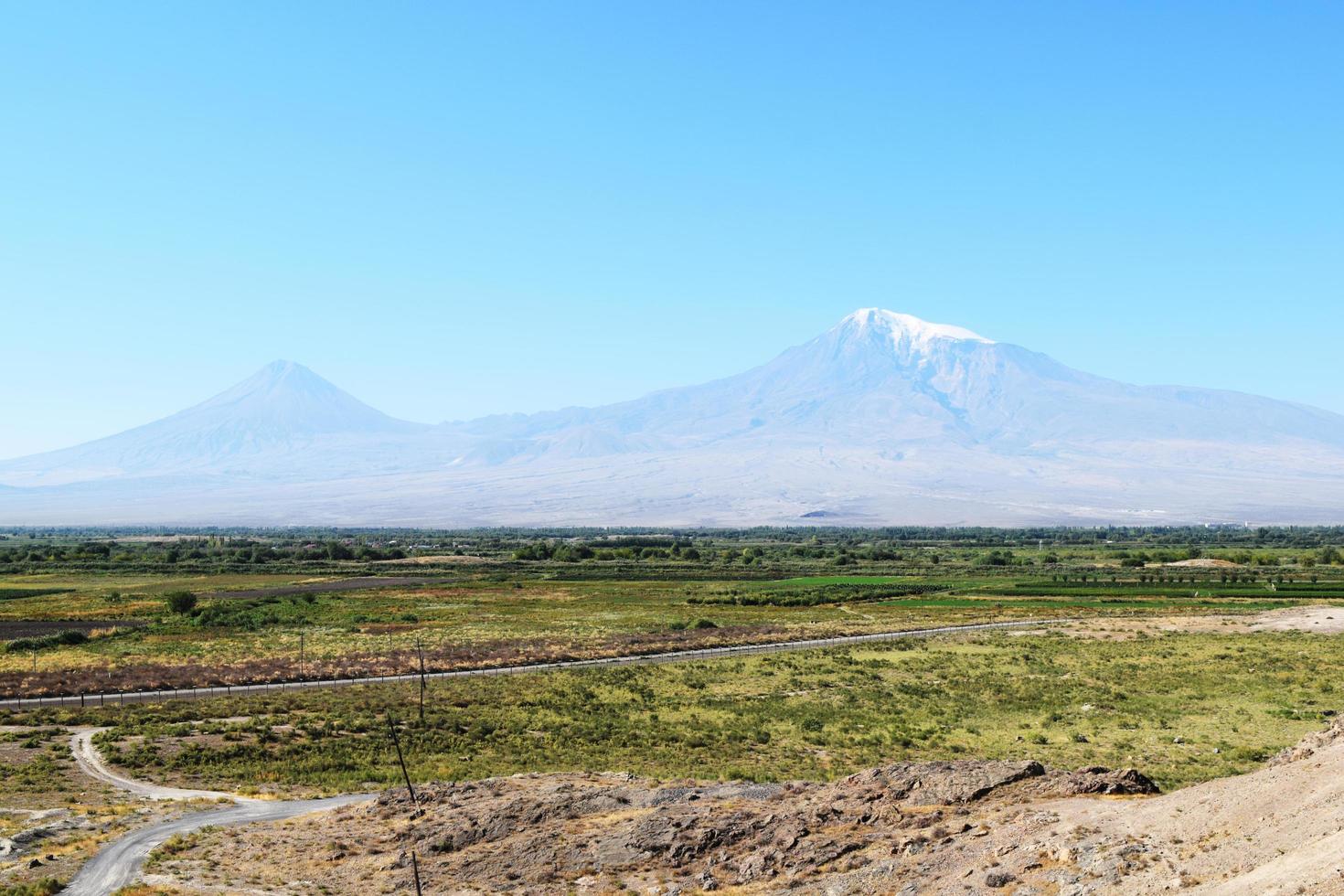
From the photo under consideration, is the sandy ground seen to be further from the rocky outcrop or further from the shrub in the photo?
the shrub

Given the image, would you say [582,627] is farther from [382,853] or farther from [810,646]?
[382,853]

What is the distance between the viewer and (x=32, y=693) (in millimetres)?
50250

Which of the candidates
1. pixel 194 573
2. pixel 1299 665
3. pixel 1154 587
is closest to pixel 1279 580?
pixel 1154 587

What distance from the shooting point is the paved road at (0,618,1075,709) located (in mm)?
48938

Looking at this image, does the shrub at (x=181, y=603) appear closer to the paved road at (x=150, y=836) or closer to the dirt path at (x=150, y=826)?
the dirt path at (x=150, y=826)

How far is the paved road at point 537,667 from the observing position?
4894cm

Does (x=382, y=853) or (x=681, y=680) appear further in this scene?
(x=681, y=680)

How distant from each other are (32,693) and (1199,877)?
2059 inches

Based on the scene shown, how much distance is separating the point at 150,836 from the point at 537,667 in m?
33.2

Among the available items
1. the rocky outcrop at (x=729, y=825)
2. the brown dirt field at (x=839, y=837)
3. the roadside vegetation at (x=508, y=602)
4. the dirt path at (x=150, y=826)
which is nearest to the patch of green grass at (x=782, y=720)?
the dirt path at (x=150, y=826)

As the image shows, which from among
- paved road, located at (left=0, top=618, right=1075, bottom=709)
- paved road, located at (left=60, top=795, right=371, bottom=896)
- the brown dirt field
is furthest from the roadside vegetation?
the brown dirt field

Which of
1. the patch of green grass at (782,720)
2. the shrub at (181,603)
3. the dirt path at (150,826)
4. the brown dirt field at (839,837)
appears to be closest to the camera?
the brown dirt field at (839,837)

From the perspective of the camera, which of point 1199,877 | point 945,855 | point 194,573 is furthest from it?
point 194,573

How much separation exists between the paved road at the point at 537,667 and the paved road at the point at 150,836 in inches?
896
